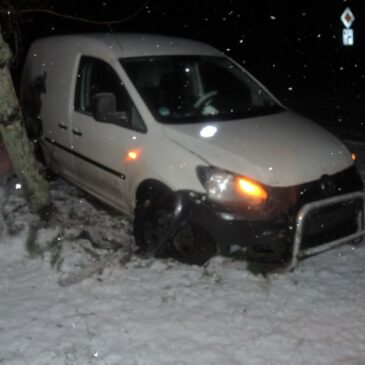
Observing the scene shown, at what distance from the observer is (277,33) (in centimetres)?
3023

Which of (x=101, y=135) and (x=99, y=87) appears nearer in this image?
(x=101, y=135)

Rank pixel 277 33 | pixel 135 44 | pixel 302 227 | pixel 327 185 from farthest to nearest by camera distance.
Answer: pixel 277 33 < pixel 135 44 < pixel 327 185 < pixel 302 227

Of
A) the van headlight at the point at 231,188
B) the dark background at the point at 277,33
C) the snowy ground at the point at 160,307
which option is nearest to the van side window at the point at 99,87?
the van headlight at the point at 231,188

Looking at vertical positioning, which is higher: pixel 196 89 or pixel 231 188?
pixel 196 89

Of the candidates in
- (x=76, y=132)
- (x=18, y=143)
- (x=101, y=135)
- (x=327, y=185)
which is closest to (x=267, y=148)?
(x=327, y=185)

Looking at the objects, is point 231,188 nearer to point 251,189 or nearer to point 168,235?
point 251,189

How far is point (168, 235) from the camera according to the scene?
13.7 ft

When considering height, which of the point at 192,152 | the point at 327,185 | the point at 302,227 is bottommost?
the point at 302,227

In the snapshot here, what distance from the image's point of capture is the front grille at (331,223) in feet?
12.8

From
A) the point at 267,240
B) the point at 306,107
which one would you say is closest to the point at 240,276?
the point at 267,240

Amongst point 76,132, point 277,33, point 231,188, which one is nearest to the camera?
point 231,188

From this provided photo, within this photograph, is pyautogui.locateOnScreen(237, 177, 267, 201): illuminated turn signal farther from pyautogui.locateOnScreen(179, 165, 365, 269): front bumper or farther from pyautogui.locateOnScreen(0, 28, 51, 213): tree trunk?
pyautogui.locateOnScreen(0, 28, 51, 213): tree trunk

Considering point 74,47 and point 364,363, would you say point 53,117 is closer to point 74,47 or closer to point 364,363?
point 74,47

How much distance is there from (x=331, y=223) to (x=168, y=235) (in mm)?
1253
